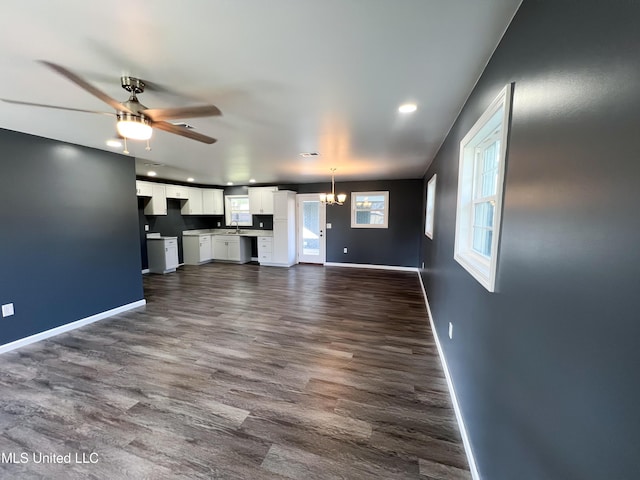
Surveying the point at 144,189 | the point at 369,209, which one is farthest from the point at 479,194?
the point at 144,189

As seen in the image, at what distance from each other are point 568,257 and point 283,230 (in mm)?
6686

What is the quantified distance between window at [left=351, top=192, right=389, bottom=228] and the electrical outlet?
618 centimetres

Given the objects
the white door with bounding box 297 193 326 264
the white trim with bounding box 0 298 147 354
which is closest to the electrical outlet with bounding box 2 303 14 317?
the white trim with bounding box 0 298 147 354

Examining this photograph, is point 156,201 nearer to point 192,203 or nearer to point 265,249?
point 192,203

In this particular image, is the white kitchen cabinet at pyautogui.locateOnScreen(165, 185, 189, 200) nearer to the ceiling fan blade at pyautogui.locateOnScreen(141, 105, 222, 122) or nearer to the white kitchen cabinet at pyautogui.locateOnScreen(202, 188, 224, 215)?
the white kitchen cabinet at pyautogui.locateOnScreen(202, 188, 224, 215)

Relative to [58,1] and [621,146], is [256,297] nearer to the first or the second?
[58,1]

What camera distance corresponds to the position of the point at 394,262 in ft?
23.1

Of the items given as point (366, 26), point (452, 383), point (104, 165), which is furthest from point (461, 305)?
point (104, 165)

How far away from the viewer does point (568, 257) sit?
770 mm

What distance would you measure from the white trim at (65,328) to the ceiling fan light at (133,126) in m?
3.00

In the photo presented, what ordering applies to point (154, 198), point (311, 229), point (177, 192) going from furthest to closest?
point (311, 229) → point (177, 192) → point (154, 198)

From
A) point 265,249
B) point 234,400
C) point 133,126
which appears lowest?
point 234,400

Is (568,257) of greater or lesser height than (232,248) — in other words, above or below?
above

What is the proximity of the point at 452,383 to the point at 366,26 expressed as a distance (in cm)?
247
